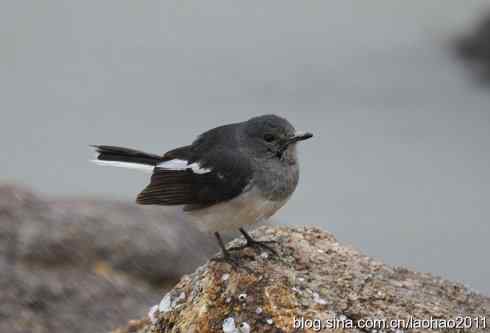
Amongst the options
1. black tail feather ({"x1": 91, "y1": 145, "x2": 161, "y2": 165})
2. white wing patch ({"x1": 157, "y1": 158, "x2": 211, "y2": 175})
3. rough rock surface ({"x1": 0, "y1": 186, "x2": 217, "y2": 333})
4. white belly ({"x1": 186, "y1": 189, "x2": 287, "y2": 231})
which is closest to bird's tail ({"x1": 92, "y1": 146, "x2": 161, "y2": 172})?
black tail feather ({"x1": 91, "y1": 145, "x2": 161, "y2": 165})

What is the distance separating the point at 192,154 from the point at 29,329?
5.82 feet

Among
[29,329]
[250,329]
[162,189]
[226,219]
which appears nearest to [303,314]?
[250,329]

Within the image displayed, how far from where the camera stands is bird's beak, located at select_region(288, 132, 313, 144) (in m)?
4.20

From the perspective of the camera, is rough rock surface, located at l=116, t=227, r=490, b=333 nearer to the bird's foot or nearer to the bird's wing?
the bird's foot

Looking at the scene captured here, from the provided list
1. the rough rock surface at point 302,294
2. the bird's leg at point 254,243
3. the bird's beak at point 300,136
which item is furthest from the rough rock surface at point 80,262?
the bird's beak at point 300,136

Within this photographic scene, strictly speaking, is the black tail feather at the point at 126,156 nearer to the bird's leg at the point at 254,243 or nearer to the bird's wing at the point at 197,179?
the bird's wing at the point at 197,179

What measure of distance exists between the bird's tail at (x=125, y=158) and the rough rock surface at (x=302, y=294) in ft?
2.68

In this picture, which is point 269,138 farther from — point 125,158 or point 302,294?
point 302,294

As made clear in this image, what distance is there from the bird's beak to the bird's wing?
0.87 feet

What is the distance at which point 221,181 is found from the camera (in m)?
4.13

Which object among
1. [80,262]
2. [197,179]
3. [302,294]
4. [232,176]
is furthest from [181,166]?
[80,262]

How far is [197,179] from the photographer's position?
4250 millimetres

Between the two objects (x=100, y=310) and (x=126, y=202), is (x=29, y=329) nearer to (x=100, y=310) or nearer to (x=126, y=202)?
(x=100, y=310)

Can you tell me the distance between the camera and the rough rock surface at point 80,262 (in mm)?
5383
